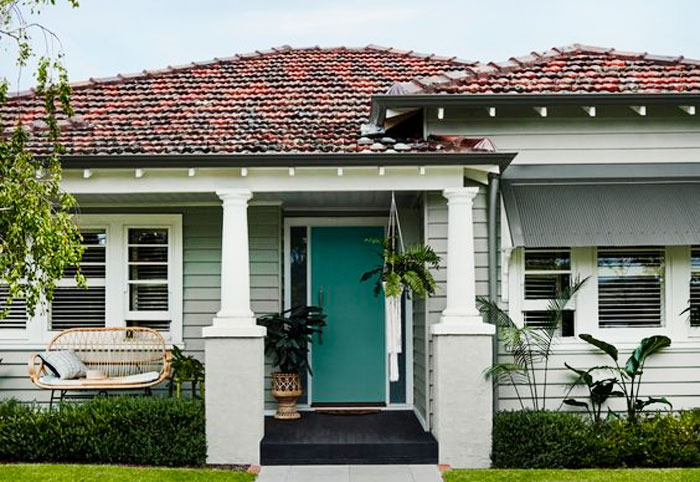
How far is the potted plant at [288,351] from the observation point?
1067cm

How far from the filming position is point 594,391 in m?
9.58

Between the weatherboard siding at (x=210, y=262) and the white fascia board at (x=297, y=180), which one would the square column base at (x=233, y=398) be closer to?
the white fascia board at (x=297, y=180)

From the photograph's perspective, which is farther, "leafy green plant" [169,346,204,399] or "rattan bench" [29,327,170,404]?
"rattan bench" [29,327,170,404]

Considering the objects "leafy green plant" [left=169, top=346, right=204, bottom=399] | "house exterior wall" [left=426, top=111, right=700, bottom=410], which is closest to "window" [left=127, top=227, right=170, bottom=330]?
"leafy green plant" [left=169, top=346, right=204, bottom=399]

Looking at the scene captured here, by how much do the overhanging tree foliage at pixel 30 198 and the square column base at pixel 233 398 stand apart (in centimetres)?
197

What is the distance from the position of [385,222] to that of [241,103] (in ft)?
8.40

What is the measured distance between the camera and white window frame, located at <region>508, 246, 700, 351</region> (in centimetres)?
1007

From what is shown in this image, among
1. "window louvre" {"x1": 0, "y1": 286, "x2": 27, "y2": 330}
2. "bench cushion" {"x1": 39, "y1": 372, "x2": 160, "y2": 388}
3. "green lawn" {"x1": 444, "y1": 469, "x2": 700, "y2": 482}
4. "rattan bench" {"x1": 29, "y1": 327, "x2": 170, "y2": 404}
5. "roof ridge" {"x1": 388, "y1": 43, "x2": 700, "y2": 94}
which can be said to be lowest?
"green lawn" {"x1": 444, "y1": 469, "x2": 700, "y2": 482}

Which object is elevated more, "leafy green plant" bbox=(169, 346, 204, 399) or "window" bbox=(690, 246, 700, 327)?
"window" bbox=(690, 246, 700, 327)

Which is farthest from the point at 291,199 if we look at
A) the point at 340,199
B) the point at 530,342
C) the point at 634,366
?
the point at 634,366

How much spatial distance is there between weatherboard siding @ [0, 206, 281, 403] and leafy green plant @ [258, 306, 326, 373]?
19.8 inches

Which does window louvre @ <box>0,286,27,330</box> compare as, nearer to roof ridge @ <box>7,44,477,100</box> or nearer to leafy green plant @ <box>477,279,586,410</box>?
roof ridge @ <box>7,44,477,100</box>

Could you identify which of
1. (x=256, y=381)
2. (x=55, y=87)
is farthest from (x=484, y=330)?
(x=55, y=87)

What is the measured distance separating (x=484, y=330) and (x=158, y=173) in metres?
3.93
